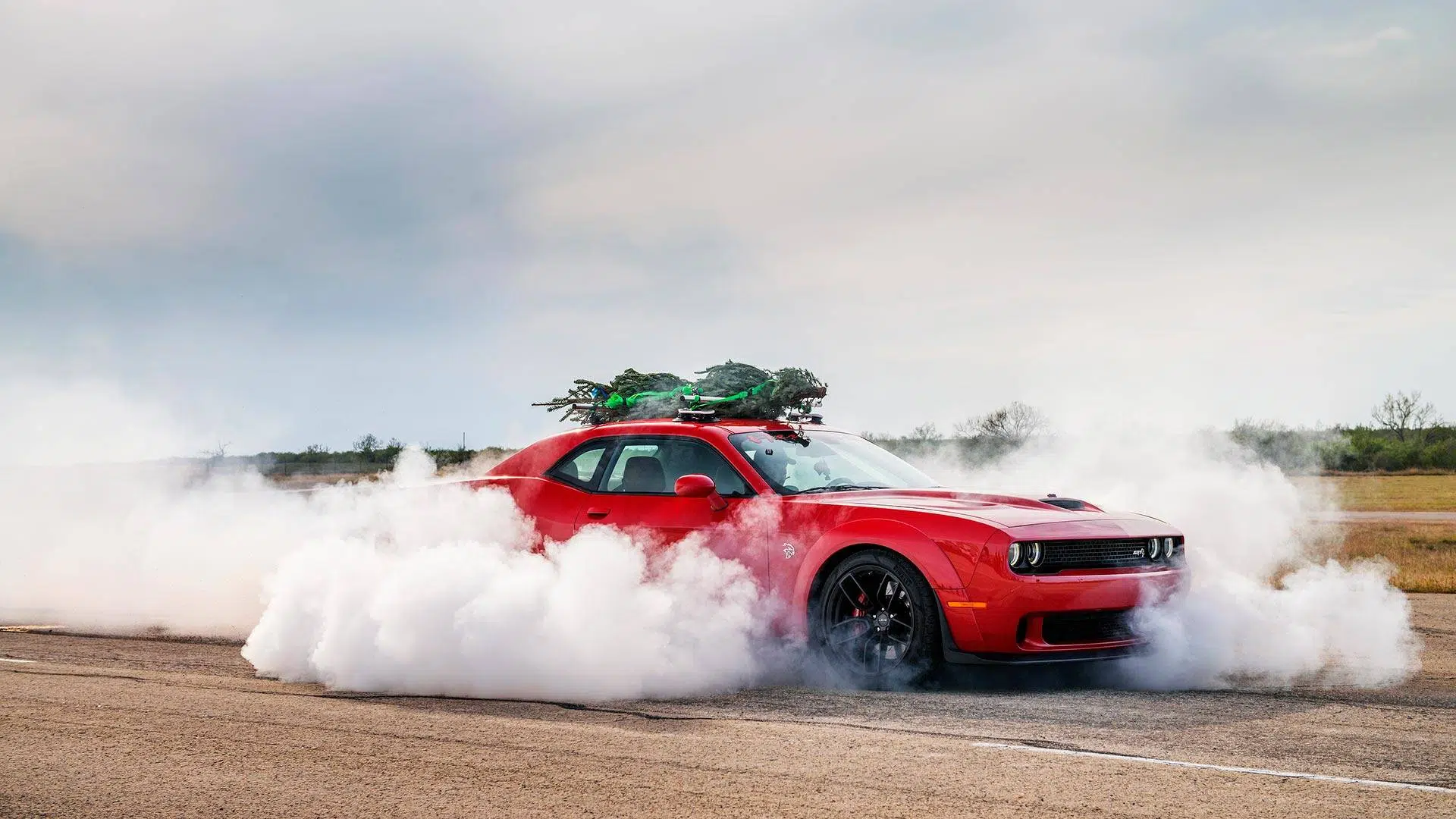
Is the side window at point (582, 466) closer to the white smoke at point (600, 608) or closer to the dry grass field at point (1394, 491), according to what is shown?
the white smoke at point (600, 608)

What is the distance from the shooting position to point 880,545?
7.38 meters

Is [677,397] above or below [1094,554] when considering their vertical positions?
above

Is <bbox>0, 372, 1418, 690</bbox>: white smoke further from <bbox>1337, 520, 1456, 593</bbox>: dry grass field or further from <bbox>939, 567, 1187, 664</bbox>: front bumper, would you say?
<bbox>1337, 520, 1456, 593</bbox>: dry grass field

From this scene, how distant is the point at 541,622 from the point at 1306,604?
193 inches

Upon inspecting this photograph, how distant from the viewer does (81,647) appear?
10078 millimetres

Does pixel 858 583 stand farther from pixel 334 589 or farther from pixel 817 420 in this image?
pixel 334 589

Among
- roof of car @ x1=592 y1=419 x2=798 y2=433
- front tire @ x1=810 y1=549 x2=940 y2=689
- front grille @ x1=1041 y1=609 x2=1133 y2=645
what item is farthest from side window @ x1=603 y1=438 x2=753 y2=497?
front grille @ x1=1041 y1=609 x2=1133 y2=645

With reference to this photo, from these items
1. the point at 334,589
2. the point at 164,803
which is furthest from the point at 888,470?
the point at 164,803

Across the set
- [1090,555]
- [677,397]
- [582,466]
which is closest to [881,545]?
[1090,555]

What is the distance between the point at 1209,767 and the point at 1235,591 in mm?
3128

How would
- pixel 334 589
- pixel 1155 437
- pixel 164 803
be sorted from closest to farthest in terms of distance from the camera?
pixel 164 803 → pixel 334 589 → pixel 1155 437

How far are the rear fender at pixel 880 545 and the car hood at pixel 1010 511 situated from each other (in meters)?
0.16

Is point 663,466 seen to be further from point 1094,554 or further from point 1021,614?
point 1094,554

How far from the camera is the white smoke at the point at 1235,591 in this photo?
25.0 ft
